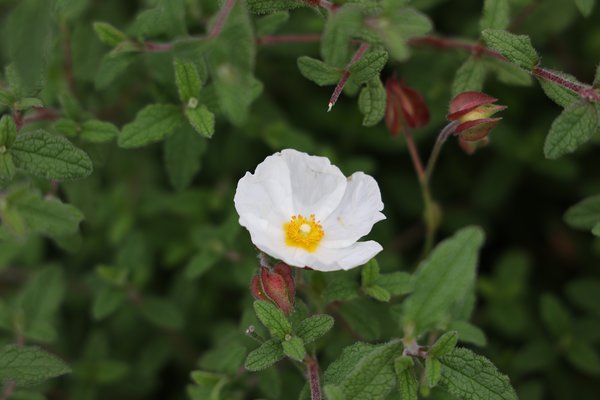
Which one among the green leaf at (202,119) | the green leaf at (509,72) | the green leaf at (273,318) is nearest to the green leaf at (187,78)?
the green leaf at (202,119)

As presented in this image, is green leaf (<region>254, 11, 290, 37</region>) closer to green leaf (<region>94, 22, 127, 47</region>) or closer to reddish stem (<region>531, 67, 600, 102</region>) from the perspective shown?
green leaf (<region>94, 22, 127, 47</region>)

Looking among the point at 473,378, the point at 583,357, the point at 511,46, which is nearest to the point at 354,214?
the point at 473,378

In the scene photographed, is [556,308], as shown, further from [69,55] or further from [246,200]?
[69,55]

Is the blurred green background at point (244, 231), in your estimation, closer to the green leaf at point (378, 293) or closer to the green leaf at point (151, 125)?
the green leaf at point (151, 125)

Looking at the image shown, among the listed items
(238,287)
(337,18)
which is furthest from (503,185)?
(337,18)

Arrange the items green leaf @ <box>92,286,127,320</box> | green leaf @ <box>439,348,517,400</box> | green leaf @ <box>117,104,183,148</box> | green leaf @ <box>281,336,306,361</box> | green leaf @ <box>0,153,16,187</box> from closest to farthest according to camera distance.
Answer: green leaf @ <box>281,336,306,361</box>, green leaf @ <box>439,348,517,400</box>, green leaf @ <box>0,153,16,187</box>, green leaf @ <box>117,104,183,148</box>, green leaf @ <box>92,286,127,320</box>

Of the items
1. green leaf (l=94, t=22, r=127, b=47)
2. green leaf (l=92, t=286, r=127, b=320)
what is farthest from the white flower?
green leaf (l=92, t=286, r=127, b=320)
